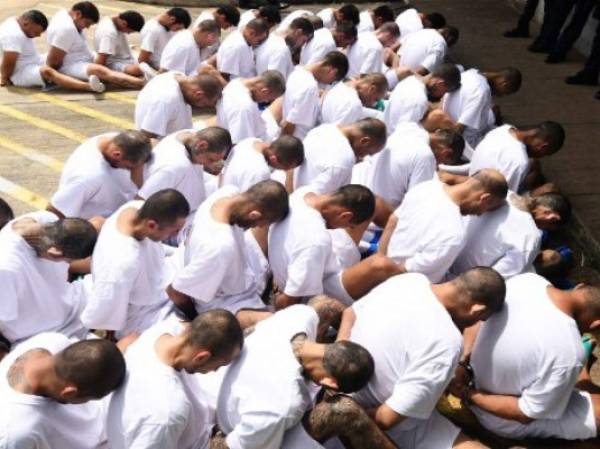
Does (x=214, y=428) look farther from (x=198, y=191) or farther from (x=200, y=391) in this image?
(x=198, y=191)

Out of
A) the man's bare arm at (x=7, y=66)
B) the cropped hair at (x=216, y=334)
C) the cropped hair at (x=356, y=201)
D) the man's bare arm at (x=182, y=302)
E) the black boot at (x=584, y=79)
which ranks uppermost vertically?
the cropped hair at (x=356, y=201)

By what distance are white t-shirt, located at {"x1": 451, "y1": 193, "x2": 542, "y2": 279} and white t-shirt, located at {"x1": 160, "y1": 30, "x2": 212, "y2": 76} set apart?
15.7 feet

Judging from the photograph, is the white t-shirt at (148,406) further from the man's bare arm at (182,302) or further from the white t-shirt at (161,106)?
the white t-shirt at (161,106)

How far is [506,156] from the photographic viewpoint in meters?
6.00

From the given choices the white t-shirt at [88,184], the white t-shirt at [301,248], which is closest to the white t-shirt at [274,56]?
the white t-shirt at [88,184]

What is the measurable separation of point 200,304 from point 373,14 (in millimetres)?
6647

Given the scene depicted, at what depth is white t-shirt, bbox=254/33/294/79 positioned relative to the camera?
840 centimetres

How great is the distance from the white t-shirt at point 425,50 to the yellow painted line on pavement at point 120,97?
3520mm

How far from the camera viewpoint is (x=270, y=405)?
3.48m

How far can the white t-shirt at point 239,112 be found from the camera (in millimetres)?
6773

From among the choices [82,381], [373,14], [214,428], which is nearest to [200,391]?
[214,428]

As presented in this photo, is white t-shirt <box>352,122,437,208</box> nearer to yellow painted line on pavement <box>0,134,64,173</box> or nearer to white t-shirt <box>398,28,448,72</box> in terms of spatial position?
white t-shirt <box>398,28,448,72</box>

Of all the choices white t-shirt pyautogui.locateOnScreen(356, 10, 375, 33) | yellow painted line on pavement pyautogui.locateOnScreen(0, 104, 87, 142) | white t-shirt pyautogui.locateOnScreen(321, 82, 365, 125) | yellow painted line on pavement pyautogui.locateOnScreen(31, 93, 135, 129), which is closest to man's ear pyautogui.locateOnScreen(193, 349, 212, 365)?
white t-shirt pyautogui.locateOnScreen(321, 82, 365, 125)

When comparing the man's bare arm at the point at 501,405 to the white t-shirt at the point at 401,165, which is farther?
the white t-shirt at the point at 401,165
